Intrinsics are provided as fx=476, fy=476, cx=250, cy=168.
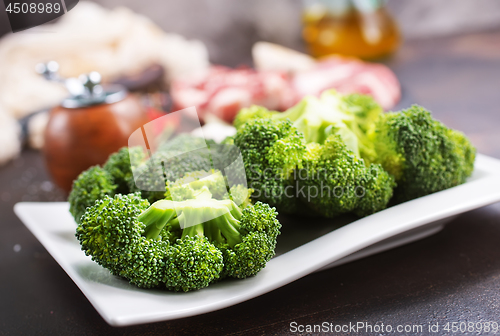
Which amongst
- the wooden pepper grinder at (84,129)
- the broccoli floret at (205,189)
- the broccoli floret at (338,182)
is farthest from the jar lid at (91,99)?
the broccoli floret at (338,182)

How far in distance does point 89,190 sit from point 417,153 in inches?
30.5

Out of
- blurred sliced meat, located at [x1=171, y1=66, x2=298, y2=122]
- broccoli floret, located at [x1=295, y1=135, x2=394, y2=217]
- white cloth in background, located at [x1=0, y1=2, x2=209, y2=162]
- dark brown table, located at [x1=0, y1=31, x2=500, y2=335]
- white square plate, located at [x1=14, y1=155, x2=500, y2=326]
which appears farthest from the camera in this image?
white cloth in background, located at [x1=0, y1=2, x2=209, y2=162]

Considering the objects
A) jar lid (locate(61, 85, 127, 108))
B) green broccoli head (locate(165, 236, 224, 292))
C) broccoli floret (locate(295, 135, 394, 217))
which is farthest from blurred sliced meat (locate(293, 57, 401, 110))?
green broccoli head (locate(165, 236, 224, 292))


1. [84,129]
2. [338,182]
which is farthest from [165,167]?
[84,129]

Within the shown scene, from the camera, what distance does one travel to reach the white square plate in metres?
0.80

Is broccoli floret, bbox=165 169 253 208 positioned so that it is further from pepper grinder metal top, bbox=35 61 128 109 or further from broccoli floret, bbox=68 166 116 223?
pepper grinder metal top, bbox=35 61 128 109

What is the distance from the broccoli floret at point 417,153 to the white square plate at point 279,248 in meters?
0.04

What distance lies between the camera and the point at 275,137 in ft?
3.52

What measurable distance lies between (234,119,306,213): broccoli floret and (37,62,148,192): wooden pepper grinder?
595 millimetres

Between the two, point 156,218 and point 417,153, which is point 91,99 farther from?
point 417,153

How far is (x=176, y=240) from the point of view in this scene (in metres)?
0.91

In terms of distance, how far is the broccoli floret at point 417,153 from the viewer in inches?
44.3

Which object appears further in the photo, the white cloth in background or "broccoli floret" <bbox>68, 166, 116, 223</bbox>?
the white cloth in background

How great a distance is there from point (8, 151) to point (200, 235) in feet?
4.66
